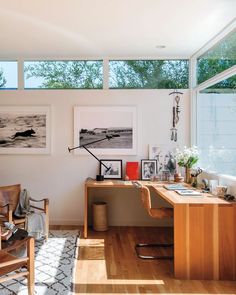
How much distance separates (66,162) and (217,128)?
2377mm

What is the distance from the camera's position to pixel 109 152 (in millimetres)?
4875

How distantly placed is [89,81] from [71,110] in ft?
1.83

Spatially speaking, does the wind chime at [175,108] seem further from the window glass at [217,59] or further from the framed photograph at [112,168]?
the framed photograph at [112,168]

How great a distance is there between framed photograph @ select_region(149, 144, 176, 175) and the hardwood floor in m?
1.17

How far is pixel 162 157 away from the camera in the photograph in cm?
489

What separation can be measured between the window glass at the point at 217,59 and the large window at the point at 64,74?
159 centimetres

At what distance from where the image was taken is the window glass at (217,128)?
3.57 meters

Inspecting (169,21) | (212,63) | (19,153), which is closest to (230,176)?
(212,63)

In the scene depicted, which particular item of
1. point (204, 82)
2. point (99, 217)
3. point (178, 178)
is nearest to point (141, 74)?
point (204, 82)

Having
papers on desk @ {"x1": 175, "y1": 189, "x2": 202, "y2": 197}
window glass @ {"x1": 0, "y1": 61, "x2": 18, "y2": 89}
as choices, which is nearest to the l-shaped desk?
papers on desk @ {"x1": 175, "y1": 189, "x2": 202, "y2": 197}

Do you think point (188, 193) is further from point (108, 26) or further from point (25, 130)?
point (25, 130)

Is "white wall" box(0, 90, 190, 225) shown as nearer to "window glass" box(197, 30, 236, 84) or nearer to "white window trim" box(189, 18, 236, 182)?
"white window trim" box(189, 18, 236, 182)

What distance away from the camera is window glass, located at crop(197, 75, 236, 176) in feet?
11.7

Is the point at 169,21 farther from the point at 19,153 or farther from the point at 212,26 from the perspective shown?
the point at 19,153
